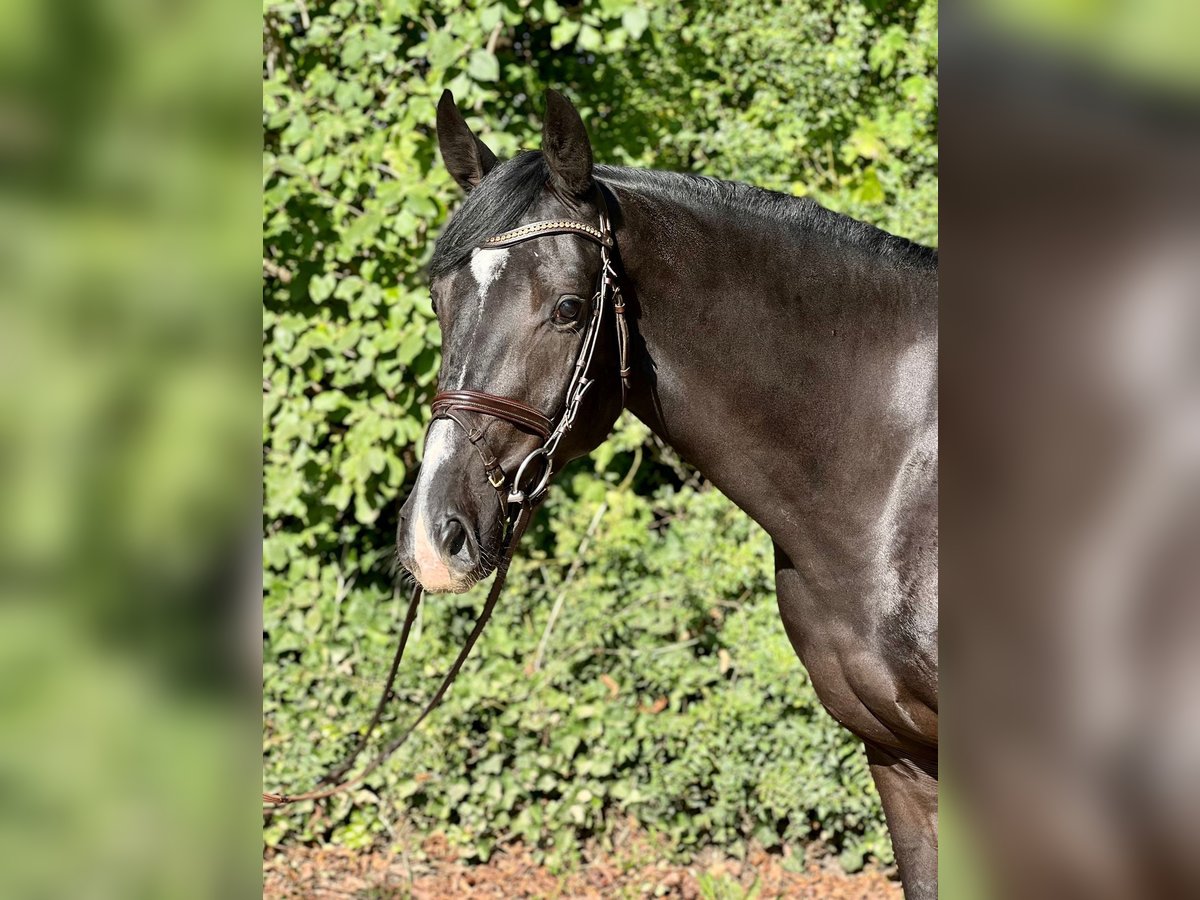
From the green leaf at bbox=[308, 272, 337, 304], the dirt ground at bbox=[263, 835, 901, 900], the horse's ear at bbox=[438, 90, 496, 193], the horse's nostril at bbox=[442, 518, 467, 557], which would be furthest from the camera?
the dirt ground at bbox=[263, 835, 901, 900]

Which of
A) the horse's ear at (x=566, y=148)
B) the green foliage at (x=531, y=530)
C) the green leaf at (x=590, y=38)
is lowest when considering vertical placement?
the green foliage at (x=531, y=530)

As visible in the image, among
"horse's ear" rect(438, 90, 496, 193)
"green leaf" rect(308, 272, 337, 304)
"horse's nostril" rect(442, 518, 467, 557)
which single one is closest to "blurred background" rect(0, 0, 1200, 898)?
"horse's nostril" rect(442, 518, 467, 557)

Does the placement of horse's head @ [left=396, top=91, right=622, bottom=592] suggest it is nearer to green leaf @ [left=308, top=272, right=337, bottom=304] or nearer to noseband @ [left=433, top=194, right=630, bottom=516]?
noseband @ [left=433, top=194, right=630, bottom=516]

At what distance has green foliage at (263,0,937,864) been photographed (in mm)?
4188

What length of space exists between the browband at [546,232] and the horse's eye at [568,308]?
5.1 inches

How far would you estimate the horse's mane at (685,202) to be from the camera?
2.10 m

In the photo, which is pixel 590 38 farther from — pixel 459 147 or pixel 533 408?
pixel 533 408

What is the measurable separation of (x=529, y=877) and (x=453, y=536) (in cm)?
290

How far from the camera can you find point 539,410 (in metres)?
Answer: 2.06
